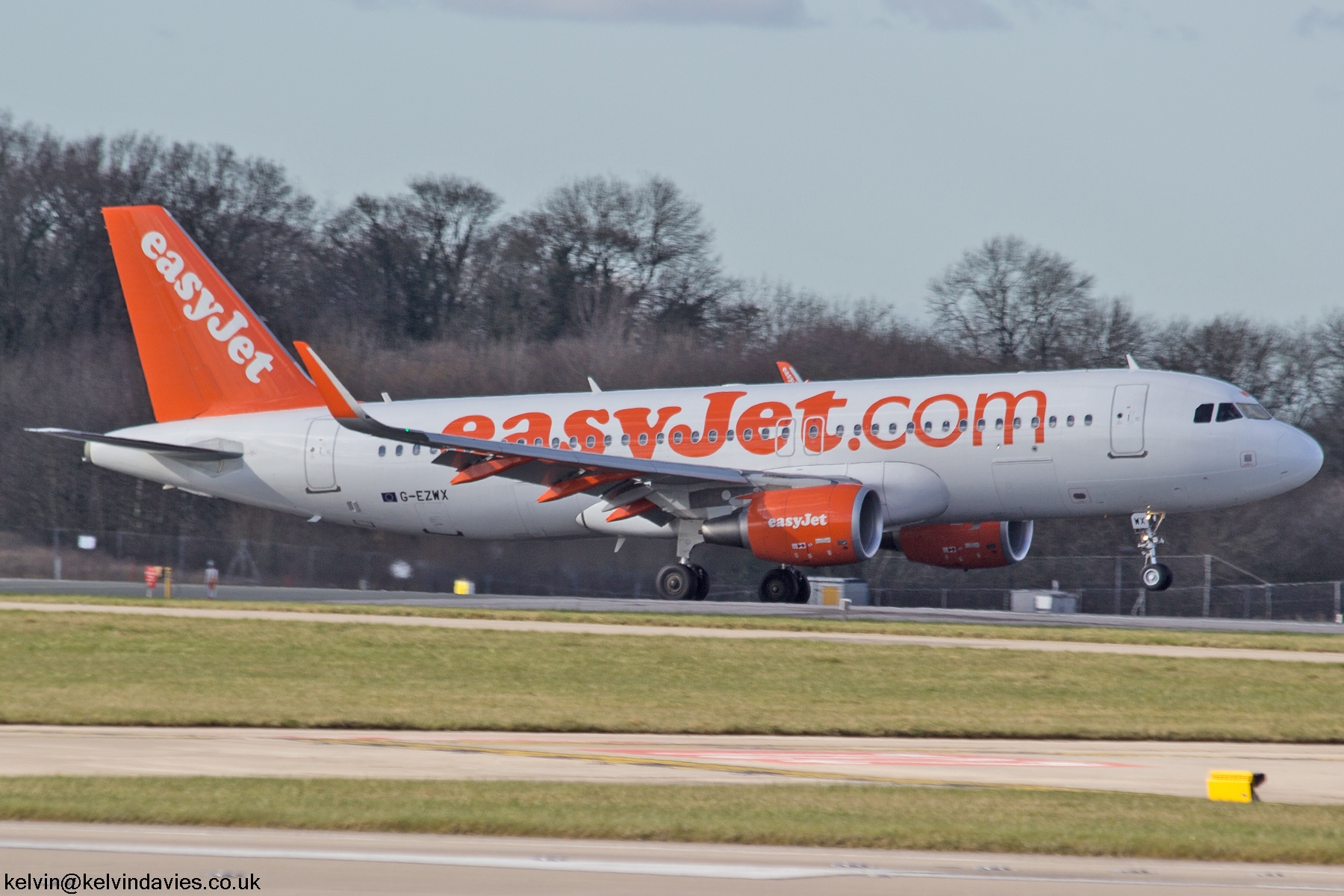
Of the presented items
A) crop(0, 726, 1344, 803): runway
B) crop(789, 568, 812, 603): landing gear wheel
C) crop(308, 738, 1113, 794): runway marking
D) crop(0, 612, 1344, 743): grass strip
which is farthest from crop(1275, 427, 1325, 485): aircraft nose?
crop(308, 738, 1113, 794): runway marking

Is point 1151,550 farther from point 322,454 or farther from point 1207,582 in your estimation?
point 322,454

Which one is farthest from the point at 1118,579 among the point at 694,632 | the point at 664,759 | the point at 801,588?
the point at 664,759

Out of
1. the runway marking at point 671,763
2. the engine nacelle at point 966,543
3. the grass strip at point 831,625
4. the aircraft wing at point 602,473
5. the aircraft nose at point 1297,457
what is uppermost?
the aircraft nose at point 1297,457

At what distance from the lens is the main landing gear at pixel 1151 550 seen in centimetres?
2834

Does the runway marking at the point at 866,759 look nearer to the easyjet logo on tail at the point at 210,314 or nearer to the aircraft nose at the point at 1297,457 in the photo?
the aircraft nose at the point at 1297,457

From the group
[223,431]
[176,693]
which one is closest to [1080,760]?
[176,693]

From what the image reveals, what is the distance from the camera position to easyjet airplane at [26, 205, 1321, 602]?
2859 centimetres

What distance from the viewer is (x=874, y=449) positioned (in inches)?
1169

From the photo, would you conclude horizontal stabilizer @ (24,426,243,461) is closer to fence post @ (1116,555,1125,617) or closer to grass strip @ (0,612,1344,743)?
grass strip @ (0,612,1344,743)

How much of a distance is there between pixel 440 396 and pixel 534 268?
20.4m

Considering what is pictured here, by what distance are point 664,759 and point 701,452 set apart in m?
17.5

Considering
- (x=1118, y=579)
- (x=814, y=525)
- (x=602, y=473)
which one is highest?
(x=602, y=473)

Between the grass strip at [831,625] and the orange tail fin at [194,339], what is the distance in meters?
6.99

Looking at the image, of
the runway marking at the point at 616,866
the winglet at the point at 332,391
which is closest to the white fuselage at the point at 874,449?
the winglet at the point at 332,391
